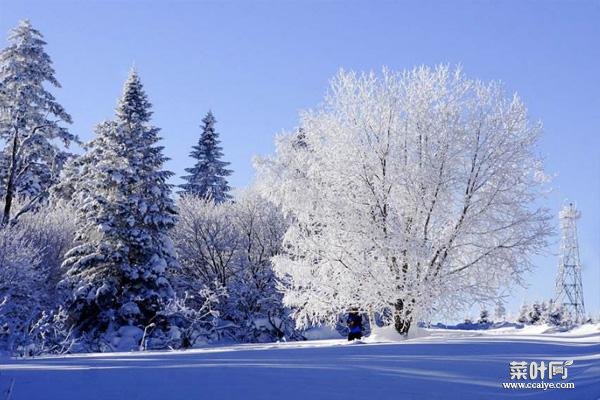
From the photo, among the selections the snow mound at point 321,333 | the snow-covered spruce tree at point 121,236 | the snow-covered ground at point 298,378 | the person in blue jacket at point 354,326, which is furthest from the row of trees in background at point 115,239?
the snow-covered ground at point 298,378

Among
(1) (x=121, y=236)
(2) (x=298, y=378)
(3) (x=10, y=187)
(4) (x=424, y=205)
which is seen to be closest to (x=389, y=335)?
(4) (x=424, y=205)

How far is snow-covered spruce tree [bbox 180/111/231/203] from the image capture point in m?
47.5

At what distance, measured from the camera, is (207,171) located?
158ft

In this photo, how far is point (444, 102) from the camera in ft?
58.0

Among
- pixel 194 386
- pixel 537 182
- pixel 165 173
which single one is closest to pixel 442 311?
pixel 537 182

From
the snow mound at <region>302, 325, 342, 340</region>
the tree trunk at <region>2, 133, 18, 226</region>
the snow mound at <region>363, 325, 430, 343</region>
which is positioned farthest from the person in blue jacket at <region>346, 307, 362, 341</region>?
the tree trunk at <region>2, 133, 18, 226</region>

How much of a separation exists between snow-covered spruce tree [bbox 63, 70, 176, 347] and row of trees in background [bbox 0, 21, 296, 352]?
0.19 feet

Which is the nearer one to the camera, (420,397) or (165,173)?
(420,397)

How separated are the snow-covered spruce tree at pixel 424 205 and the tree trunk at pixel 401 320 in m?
0.04

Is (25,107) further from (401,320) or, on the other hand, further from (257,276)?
(401,320)

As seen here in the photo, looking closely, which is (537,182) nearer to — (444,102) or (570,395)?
(444,102)

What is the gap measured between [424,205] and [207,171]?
1323 inches

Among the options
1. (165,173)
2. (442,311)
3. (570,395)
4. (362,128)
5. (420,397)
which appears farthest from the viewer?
(165,173)

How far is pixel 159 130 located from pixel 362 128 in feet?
50.6
